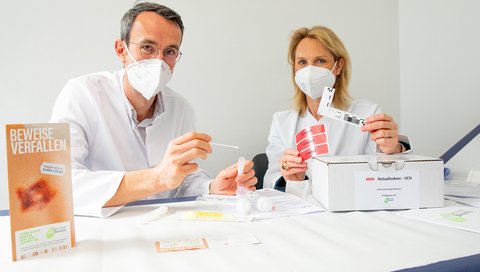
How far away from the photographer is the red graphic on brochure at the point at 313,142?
1.16 metres

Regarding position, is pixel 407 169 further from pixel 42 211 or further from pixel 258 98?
pixel 258 98

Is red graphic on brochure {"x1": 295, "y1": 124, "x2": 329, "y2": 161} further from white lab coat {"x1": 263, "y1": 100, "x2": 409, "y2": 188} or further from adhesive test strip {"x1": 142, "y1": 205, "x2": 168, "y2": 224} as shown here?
adhesive test strip {"x1": 142, "y1": 205, "x2": 168, "y2": 224}

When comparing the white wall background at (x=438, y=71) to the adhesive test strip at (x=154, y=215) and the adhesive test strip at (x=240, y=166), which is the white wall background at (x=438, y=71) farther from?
the adhesive test strip at (x=154, y=215)

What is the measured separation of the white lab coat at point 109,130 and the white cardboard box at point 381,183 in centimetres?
Result: 52

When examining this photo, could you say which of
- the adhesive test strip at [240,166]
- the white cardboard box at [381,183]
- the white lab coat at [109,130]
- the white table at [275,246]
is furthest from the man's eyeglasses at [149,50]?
the white cardboard box at [381,183]

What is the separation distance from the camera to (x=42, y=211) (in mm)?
659

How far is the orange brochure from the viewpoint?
63cm

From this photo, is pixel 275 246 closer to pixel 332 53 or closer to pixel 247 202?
pixel 247 202

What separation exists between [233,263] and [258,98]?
67.8 inches

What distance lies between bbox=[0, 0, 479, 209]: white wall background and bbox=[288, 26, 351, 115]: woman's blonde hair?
1.44ft

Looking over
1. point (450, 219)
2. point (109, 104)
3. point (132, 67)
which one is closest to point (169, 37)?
point (132, 67)

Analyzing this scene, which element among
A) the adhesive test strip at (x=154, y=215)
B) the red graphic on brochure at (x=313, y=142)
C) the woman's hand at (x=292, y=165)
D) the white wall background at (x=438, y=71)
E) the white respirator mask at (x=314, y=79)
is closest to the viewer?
the adhesive test strip at (x=154, y=215)

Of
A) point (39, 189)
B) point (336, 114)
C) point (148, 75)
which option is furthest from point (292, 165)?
point (39, 189)

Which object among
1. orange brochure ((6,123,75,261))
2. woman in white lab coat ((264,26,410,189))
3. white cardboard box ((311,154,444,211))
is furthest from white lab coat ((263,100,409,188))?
orange brochure ((6,123,75,261))
